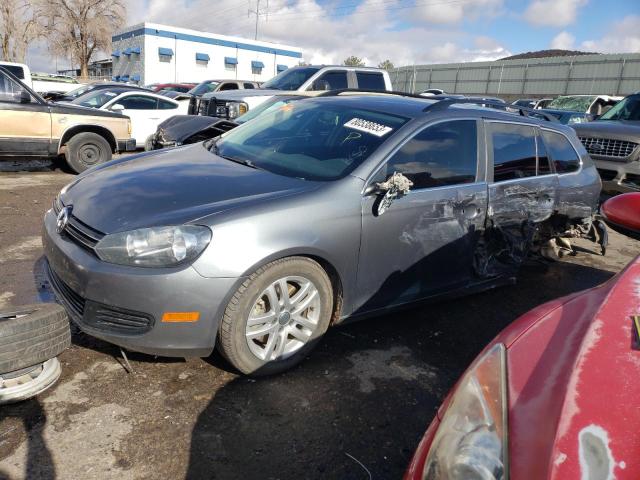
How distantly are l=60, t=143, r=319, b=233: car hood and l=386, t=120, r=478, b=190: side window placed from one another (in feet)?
2.23

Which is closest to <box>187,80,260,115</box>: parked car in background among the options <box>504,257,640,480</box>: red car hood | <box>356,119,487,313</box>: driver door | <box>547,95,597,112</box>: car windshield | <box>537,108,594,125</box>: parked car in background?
<box>537,108,594,125</box>: parked car in background

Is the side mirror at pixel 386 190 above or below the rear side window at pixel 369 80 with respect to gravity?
below

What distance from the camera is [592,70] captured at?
30859 millimetres

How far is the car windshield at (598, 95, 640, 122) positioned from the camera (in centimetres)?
993

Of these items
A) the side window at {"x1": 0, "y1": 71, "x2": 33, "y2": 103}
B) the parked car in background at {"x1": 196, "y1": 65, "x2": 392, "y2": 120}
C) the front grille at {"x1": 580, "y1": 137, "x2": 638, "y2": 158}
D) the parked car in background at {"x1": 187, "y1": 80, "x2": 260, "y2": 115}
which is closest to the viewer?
the side window at {"x1": 0, "y1": 71, "x2": 33, "y2": 103}

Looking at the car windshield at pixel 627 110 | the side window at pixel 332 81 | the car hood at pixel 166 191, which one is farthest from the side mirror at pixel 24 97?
the car windshield at pixel 627 110

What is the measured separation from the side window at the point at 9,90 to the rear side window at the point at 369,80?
599 centimetres

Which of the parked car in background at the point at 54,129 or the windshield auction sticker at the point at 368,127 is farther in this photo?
the parked car in background at the point at 54,129

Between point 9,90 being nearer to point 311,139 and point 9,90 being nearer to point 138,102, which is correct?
point 138,102

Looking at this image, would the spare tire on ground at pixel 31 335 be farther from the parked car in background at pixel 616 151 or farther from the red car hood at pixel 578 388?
the parked car in background at pixel 616 151

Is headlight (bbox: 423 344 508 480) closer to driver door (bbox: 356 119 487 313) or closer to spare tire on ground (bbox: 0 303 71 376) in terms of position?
driver door (bbox: 356 119 487 313)

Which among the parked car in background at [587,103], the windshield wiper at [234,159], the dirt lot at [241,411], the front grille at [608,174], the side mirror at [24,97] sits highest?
the parked car in background at [587,103]

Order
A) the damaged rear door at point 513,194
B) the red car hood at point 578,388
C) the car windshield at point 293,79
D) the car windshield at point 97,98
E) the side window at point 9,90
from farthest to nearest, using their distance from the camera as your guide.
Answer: the car windshield at point 97,98, the car windshield at point 293,79, the side window at point 9,90, the damaged rear door at point 513,194, the red car hood at point 578,388

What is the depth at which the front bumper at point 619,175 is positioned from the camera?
843 centimetres
